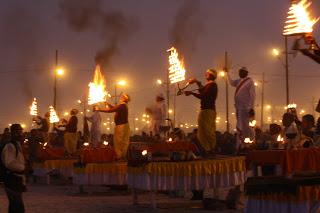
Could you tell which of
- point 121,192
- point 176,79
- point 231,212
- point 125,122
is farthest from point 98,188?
point 231,212

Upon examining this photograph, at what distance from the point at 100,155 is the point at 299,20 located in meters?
9.86

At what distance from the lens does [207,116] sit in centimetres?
1395

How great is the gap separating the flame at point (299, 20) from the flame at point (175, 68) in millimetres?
7667

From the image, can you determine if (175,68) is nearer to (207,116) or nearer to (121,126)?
(121,126)

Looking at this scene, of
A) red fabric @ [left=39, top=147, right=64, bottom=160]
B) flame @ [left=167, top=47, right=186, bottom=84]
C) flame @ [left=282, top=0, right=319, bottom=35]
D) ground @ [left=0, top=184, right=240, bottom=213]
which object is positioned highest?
flame @ [left=167, top=47, right=186, bottom=84]

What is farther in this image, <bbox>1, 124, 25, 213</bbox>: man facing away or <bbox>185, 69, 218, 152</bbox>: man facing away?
<bbox>185, 69, 218, 152</bbox>: man facing away

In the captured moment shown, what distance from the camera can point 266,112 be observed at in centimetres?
17062

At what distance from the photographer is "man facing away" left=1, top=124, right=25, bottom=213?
34.8 ft

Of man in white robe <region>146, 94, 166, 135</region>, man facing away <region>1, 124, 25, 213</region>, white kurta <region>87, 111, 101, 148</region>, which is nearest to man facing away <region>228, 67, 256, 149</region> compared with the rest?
man facing away <region>1, 124, 25, 213</region>

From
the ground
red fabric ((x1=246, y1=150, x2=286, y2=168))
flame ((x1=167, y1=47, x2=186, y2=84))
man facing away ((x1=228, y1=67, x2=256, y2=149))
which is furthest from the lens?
flame ((x1=167, y1=47, x2=186, y2=84))

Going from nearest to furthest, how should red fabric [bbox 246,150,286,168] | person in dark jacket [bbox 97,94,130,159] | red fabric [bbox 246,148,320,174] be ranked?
red fabric [bbox 246,148,320,174] → red fabric [bbox 246,150,286,168] → person in dark jacket [bbox 97,94,130,159]

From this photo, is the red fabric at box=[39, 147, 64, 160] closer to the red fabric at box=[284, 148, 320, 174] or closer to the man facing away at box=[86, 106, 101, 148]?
the man facing away at box=[86, 106, 101, 148]

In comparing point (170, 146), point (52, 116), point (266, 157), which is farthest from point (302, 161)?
point (52, 116)

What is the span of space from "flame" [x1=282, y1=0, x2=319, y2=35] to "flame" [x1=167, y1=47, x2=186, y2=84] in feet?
25.2
